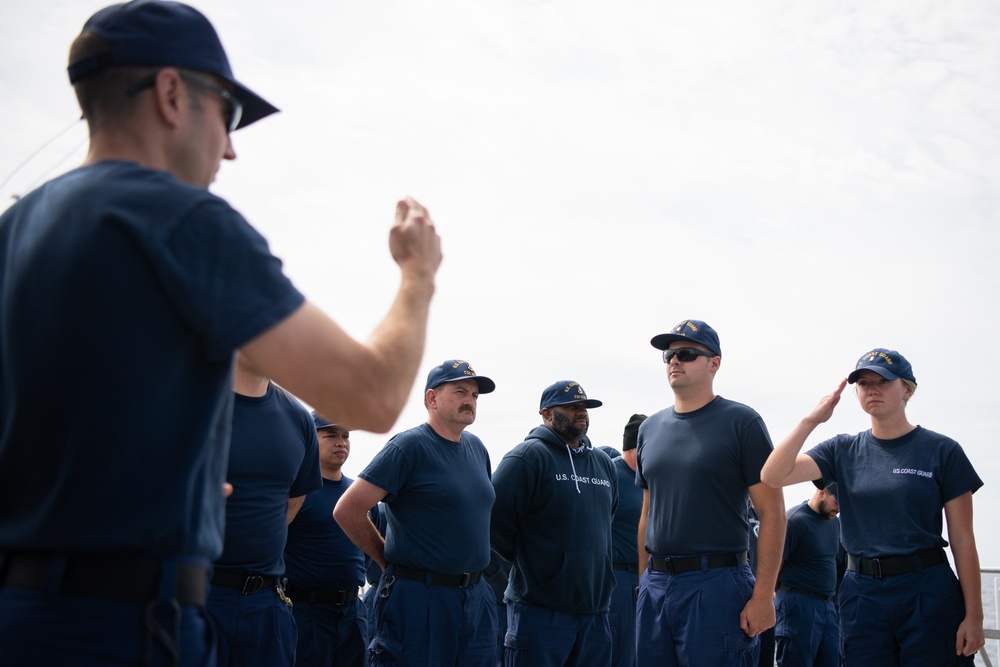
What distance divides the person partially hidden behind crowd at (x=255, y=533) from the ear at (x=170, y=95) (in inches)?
114

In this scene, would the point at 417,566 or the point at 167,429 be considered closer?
the point at 167,429

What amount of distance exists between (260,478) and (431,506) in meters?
2.00

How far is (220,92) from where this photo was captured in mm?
1963

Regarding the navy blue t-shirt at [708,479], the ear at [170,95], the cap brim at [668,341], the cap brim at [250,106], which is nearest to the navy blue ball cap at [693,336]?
the cap brim at [668,341]

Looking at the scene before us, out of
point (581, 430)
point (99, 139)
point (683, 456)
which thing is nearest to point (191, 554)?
point (99, 139)

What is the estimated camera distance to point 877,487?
6.00 m

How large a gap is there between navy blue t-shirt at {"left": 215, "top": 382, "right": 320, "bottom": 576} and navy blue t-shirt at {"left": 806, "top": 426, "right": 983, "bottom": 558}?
3616 millimetres

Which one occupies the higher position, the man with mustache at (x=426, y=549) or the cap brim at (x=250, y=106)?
the cap brim at (x=250, y=106)

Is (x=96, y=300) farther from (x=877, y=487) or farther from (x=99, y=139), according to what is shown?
(x=877, y=487)

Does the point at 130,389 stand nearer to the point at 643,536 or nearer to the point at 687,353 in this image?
the point at 687,353

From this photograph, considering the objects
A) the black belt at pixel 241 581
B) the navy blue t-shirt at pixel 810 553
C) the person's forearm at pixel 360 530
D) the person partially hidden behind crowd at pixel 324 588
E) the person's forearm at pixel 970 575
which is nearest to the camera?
the black belt at pixel 241 581

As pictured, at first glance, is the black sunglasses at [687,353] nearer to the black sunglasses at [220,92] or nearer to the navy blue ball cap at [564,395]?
the navy blue ball cap at [564,395]

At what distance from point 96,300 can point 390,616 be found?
16.7 feet

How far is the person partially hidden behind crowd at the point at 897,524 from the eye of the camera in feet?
18.5
